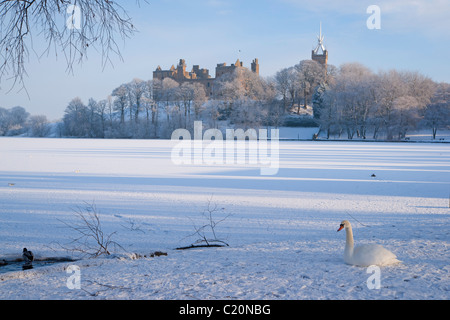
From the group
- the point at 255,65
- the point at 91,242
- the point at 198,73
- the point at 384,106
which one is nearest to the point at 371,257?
the point at 91,242

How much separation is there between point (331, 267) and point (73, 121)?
65.1 m

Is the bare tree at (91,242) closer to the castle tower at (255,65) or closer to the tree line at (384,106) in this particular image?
the tree line at (384,106)

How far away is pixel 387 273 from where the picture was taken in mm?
3283

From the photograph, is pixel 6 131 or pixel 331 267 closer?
pixel 331 267

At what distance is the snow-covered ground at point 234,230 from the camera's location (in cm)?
308

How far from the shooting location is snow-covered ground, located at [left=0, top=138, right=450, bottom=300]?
3.08m

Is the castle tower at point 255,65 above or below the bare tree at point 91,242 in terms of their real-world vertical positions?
above

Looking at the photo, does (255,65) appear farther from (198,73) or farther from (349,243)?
(349,243)

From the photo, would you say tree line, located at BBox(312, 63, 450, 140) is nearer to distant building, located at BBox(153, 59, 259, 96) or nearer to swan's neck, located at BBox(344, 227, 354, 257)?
distant building, located at BBox(153, 59, 259, 96)

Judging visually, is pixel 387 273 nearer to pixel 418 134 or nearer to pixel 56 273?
pixel 56 273

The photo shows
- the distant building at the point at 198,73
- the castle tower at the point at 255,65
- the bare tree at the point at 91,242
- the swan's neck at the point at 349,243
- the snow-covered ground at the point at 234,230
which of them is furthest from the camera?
the distant building at the point at 198,73

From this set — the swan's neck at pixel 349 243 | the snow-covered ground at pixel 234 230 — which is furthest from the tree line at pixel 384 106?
the swan's neck at pixel 349 243

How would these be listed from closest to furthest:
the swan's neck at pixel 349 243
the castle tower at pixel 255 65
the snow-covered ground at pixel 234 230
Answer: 1. the snow-covered ground at pixel 234 230
2. the swan's neck at pixel 349 243
3. the castle tower at pixel 255 65
